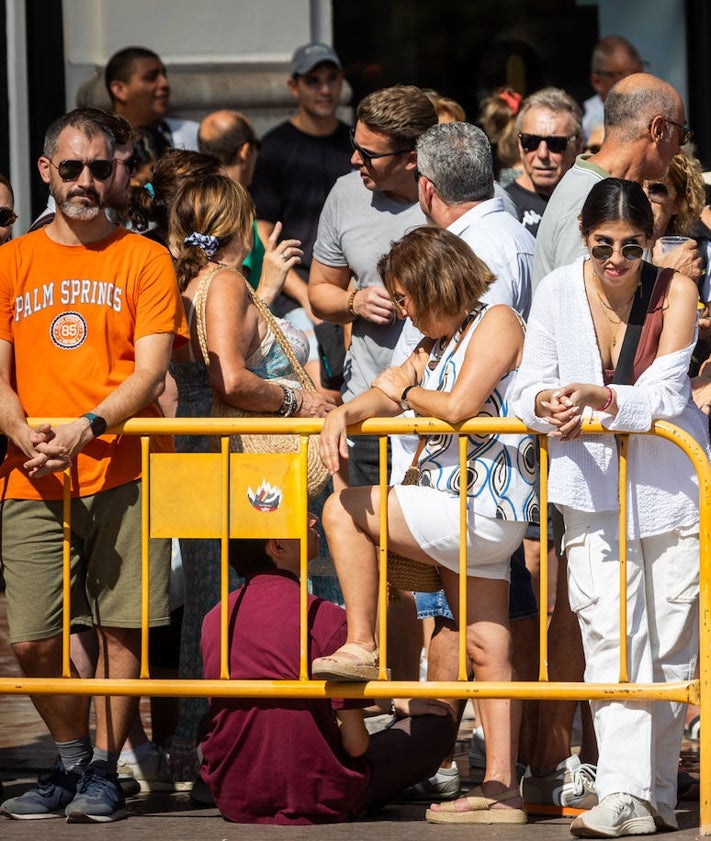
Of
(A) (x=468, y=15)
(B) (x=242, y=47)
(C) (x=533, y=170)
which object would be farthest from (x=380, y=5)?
(C) (x=533, y=170)

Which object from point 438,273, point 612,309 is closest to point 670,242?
point 612,309

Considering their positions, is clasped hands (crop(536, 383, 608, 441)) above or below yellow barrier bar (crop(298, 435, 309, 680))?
above

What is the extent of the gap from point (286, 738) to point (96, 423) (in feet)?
3.87

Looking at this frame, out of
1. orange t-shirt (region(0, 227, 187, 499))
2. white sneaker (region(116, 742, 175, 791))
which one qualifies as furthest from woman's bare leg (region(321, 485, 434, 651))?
white sneaker (region(116, 742, 175, 791))

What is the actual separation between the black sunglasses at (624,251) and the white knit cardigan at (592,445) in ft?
Answer: 0.55

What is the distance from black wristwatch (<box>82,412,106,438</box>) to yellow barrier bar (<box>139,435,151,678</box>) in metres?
0.15

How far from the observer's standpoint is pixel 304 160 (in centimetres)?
952

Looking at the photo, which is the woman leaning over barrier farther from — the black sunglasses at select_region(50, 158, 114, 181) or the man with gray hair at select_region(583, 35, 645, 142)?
the man with gray hair at select_region(583, 35, 645, 142)

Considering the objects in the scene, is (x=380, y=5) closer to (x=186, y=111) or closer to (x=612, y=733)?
(x=186, y=111)

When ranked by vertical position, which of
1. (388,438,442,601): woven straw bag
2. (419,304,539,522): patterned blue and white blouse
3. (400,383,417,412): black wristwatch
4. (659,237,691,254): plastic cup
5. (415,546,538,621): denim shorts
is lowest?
(415,546,538,621): denim shorts

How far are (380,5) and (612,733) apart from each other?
295 inches

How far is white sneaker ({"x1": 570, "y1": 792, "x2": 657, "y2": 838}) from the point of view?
5672mm

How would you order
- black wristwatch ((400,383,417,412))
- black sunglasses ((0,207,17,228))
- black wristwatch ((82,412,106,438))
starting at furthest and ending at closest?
black sunglasses ((0,207,17,228)), black wristwatch ((400,383,417,412)), black wristwatch ((82,412,106,438))

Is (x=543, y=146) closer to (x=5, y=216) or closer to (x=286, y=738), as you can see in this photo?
(x=5, y=216)
